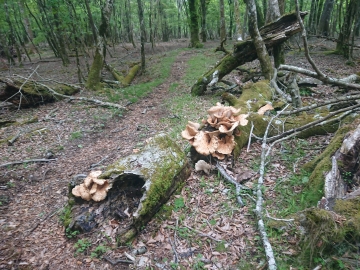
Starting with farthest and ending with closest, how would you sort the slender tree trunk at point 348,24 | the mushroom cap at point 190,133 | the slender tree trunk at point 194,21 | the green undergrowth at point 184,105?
the slender tree trunk at point 194,21 → the slender tree trunk at point 348,24 → the green undergrowth at point 184,105 → the mushroom cap at point 190,133

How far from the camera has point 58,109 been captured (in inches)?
379

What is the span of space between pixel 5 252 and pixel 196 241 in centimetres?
272

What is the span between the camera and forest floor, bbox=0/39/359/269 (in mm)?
3117

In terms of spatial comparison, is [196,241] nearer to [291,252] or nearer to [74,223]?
[291,252]

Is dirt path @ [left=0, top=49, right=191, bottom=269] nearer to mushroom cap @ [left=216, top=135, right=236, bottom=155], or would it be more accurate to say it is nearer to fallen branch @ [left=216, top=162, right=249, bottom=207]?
fallen branch @ [left=216, top=162, right=249, bottom=207]

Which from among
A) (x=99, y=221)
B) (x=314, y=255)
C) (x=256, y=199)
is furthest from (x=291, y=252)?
(x=99, y=221)

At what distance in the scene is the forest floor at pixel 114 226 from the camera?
123 inches

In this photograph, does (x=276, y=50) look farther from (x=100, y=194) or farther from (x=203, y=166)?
(x=100, y=194)

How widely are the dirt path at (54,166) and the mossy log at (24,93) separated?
1.62 feet

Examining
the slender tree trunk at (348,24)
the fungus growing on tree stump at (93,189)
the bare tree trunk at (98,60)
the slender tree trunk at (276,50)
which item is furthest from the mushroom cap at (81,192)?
the slender tree trunk at (348,24)

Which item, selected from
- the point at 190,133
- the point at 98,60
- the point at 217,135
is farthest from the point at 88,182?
the point at 98,60

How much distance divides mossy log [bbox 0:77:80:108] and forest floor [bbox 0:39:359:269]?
1.36m

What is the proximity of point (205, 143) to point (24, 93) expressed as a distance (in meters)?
8.72

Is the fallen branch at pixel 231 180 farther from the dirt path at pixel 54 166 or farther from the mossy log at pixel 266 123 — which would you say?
the dirt path at pixel 54 166
